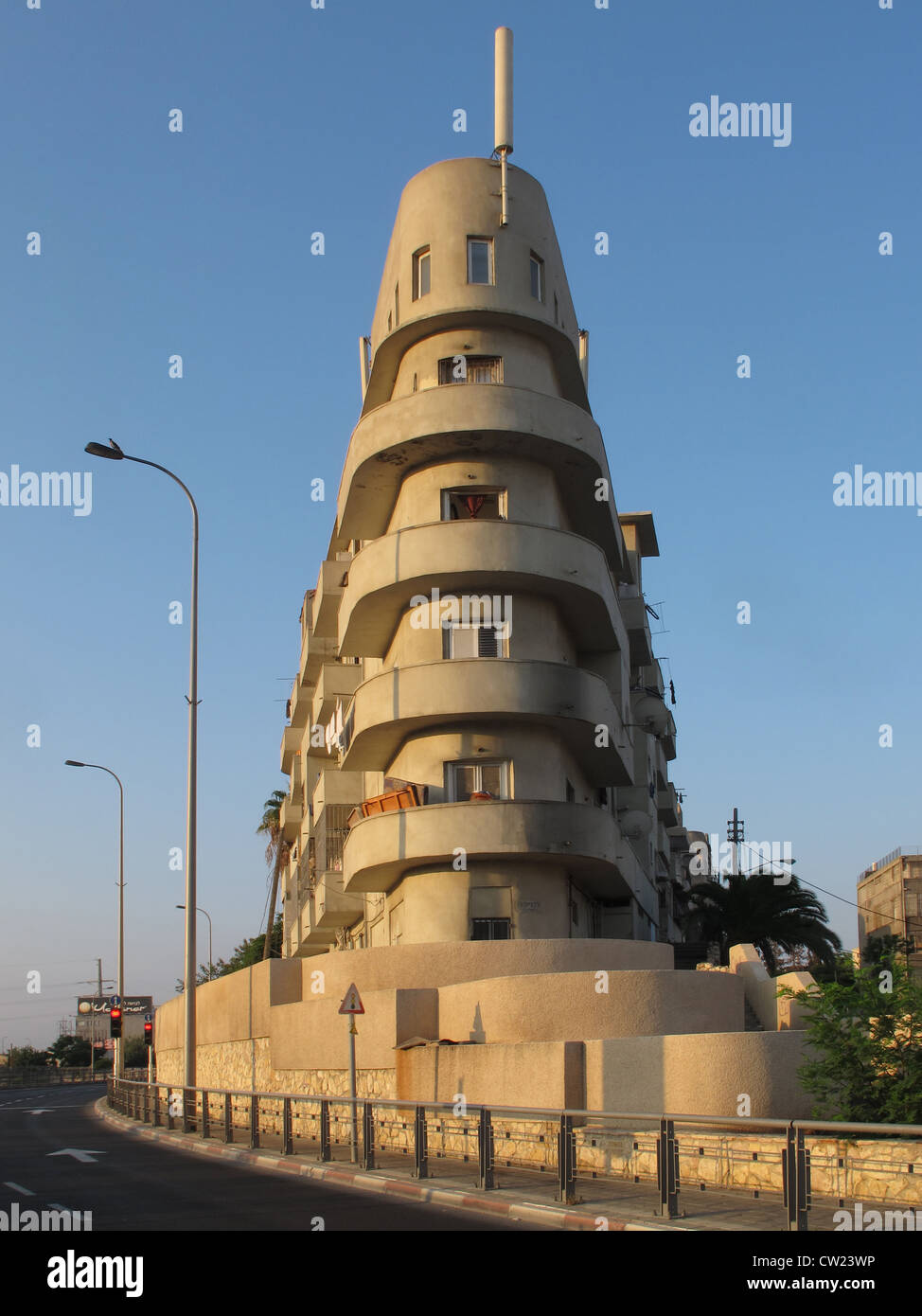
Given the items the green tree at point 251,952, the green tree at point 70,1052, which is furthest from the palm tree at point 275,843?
the green tree at point 70,1052

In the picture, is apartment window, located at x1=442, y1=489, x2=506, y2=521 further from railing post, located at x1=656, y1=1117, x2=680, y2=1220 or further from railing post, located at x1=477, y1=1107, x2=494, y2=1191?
railing post, located at x1=656, y1=1117, x2=680, y2=1220

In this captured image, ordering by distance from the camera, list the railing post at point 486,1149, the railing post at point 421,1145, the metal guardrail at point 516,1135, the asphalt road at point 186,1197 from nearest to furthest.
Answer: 1. the metal guardrail at point 516,1135
2. the asphalt road at point 186,1197
3. the railing post at point 486,1149
4. the railing post at point 421,1145

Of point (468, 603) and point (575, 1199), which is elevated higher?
point (468, 603)

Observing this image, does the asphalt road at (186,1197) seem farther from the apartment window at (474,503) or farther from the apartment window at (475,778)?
the apartment window at (474,503)

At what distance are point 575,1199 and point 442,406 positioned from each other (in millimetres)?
20085

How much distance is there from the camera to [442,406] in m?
30.5

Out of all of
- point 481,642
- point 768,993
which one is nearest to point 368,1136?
point 768,993

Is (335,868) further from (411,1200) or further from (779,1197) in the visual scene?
(779,1197)

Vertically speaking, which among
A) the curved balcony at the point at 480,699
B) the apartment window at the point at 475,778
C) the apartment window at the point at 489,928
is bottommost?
the apartment window at the point at 489,928

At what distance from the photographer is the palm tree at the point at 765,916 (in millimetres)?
44719

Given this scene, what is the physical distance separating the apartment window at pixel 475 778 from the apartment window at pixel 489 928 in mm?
2708

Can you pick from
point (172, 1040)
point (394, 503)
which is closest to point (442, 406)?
point (394, 503)

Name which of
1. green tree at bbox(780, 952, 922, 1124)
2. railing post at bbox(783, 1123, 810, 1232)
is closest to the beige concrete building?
green tree at bbox(780, 952, 922, 1124)
